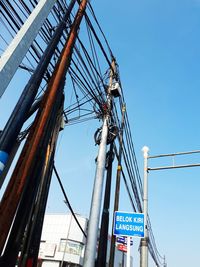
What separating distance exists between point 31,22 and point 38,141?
179cm

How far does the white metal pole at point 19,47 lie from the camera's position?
9.46ft

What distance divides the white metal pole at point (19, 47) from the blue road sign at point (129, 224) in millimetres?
4356

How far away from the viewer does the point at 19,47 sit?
317 centimetres

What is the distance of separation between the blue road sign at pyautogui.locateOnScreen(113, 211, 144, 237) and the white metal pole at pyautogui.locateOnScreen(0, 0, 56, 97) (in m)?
4.36

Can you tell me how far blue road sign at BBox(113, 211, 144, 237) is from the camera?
562cm

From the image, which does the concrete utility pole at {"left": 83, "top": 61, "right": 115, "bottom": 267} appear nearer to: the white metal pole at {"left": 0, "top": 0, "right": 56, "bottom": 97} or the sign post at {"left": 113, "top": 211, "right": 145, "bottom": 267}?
the sign post at {"left": 113, "top": 211, "right": 145, "bottom": 267}

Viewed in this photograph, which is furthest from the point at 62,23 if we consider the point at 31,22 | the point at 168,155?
the point at 168,155

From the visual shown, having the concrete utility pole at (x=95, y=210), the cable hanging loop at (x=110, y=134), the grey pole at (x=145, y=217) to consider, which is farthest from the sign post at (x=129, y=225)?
the cable hanging loop at (x=110, y=134)

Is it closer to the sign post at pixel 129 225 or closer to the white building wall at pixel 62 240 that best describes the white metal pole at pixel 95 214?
the sign post at pixel 129 225

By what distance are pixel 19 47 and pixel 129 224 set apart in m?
4.60

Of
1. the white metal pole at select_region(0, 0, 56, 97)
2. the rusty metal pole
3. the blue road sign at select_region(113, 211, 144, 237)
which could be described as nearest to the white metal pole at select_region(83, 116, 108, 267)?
the blue road sign at select_region(113, 211, 144, 237)

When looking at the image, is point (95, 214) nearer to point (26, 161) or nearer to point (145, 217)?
point (145, 217)

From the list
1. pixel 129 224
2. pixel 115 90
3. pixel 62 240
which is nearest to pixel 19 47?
pixel 129 224

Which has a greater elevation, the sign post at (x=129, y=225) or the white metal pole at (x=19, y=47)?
the white metal pole at (x=19, y=47)
